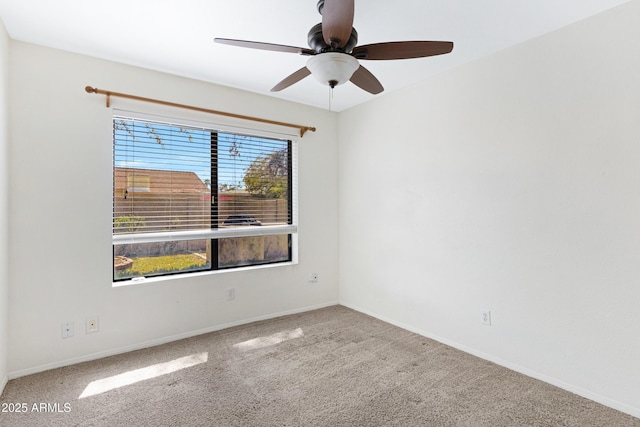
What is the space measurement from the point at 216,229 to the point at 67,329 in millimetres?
1417

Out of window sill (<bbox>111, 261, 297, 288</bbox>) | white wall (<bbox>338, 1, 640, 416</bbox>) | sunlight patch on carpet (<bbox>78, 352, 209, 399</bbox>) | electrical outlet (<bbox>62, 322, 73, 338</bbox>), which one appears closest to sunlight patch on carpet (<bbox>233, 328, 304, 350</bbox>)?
sunlight patch on carpet (<bbox>78, 352, 209, 399</bbox>)

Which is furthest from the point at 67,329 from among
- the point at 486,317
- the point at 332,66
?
the point at 486,317

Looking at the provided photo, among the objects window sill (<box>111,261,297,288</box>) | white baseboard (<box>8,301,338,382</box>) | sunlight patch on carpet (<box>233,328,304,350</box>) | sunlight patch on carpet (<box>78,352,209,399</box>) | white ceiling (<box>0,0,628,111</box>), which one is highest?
white ceiling (<box>0,0,628,111</box>)

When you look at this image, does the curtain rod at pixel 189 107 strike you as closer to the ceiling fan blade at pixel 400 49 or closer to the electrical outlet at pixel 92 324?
the electrical outlet at pixel 92 324

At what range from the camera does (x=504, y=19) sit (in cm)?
209

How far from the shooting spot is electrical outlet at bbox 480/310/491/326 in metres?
2.60

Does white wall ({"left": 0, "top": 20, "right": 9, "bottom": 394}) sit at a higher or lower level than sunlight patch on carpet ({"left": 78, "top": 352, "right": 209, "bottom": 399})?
higher

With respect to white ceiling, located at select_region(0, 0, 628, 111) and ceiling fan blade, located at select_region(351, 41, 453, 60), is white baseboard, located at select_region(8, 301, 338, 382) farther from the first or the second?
ceiling fan blade, located at select_region(351, 41, 453, 60)

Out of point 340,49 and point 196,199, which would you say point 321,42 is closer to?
point 340,49

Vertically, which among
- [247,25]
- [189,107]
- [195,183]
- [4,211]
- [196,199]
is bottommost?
[4,211]

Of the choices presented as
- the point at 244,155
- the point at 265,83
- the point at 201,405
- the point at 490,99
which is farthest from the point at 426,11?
the point at 201,405

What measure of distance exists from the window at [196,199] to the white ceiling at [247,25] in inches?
26.6

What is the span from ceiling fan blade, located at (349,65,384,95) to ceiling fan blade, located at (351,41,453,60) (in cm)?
17

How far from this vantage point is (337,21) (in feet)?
4.80
